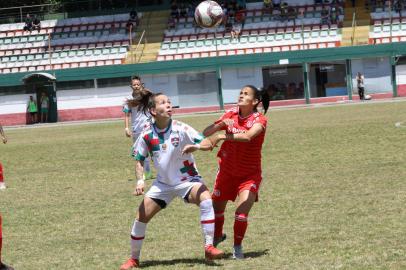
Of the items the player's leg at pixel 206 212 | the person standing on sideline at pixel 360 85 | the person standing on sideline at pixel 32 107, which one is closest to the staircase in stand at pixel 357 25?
the person standing on sideline at pixel 360 85

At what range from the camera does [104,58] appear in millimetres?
54219

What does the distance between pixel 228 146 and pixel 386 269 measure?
211cm

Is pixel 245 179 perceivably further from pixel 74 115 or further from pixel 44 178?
pixel 74 115

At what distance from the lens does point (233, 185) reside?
26.3 ft

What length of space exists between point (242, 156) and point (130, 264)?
1.56 meters

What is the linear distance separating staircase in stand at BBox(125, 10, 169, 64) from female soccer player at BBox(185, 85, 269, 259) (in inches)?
1771

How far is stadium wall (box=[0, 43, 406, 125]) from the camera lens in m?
48.8

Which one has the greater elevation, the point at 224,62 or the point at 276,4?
the point at 276,4

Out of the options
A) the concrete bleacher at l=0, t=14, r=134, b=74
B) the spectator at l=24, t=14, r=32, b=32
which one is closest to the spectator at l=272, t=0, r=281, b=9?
the concrete bleacher at l=0, t=14, r=134, b=74

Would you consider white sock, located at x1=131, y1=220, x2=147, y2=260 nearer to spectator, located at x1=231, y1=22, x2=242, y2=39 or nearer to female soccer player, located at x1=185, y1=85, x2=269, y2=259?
female soccer player, located at x1=185, y1=85, x2=269, y2=259

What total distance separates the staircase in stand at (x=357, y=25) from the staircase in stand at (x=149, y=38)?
12774 millimetres

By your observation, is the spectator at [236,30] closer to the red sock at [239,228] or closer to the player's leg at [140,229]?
the red sock at [239,228]

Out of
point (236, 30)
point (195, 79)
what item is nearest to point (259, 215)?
point (195, 79)

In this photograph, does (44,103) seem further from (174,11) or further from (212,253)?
(212,253)
